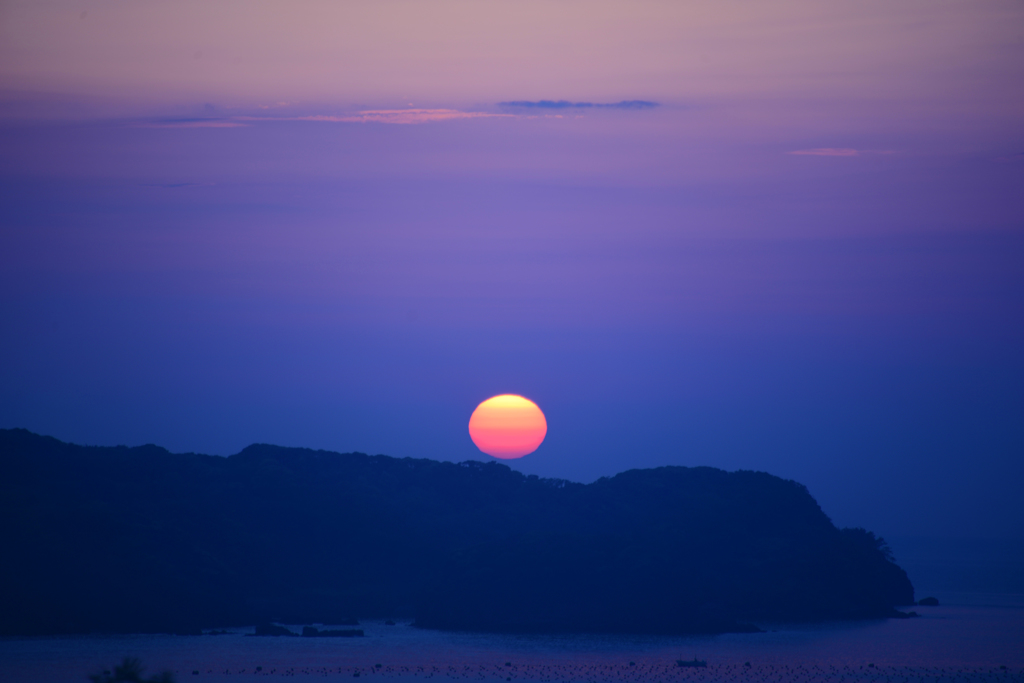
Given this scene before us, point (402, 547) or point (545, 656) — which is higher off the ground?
point (402, 547)

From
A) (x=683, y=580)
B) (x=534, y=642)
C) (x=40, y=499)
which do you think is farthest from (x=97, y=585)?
(x=683, y=580)

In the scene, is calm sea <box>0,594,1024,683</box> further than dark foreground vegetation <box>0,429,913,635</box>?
No

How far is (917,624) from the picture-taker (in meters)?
77.5

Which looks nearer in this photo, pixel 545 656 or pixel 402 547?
pixel 545 656

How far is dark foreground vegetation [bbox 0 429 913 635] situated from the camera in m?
70.3

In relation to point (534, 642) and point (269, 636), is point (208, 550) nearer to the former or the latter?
point (269, 636)

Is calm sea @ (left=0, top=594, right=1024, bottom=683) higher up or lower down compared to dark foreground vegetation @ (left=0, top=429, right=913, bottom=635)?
lower down

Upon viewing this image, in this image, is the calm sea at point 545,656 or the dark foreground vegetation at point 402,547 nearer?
the calm sea at point 545,656

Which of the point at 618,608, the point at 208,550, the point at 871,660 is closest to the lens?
the point at 871,660

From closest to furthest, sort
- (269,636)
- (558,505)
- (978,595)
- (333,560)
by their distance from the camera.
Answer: (269,636)
(333,560)
(558,505)
(978,595)

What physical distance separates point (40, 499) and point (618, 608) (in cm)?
4468

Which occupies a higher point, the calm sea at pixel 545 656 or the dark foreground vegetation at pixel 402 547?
the dark foreground vegetation at pixel 402 547

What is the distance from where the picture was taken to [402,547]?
293ft

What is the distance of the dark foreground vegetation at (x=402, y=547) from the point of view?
7031 centimetres
